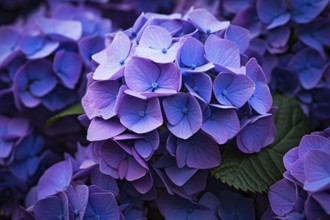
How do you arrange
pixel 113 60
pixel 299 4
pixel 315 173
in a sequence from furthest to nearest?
pixel 299 4 → pixel 113 60 → pixel 315 173

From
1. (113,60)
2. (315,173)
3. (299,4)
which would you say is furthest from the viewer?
(299,4)

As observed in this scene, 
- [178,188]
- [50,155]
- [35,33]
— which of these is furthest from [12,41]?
[178,188]

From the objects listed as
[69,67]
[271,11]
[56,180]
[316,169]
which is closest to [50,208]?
[56,180]

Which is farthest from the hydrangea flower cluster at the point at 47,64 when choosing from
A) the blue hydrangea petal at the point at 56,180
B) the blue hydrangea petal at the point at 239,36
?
the blue hydrangea petal at the point at 239,36

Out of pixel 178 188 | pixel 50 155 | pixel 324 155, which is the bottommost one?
pixel 50 155

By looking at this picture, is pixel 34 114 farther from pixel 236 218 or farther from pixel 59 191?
pixel 236 218
